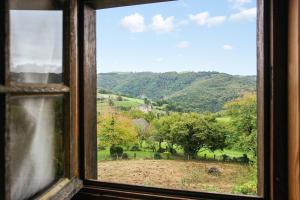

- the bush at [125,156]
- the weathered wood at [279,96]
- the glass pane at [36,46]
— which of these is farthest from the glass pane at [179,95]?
the glass pane at [36,46]

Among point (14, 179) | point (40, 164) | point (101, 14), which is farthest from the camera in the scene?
point (101, 14)

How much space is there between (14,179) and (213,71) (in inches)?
31.0

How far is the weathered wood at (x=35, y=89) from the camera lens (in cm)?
67

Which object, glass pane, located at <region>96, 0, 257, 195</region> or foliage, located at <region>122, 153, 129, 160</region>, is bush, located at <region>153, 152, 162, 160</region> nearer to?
glass pane, located at <region>96, 0, 257, 195</region>

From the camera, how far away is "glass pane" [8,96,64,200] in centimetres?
73

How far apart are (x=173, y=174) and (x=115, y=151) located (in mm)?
285

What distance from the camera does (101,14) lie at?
121 cm

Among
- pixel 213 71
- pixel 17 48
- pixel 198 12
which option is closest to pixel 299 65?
pixel 213 71

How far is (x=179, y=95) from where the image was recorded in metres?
1.13

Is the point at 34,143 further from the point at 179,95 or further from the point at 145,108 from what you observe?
the point at 179,95

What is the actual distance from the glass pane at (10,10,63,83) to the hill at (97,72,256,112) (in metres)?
0.30

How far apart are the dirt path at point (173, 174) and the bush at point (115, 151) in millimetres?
35

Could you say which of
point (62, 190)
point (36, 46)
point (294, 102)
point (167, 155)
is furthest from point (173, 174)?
point (36, 46)

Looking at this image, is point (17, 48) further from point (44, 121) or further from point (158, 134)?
point (158, 134)
